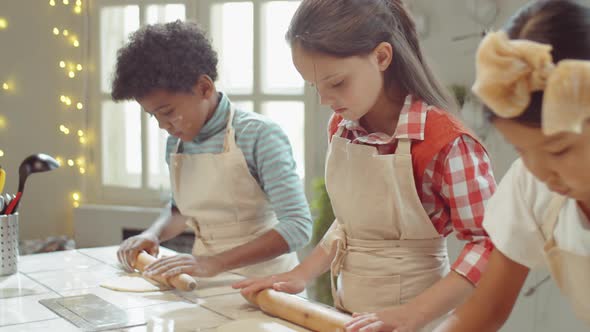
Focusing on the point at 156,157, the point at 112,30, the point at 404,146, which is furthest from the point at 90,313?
the point at 112,30

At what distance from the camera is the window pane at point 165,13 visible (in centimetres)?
345

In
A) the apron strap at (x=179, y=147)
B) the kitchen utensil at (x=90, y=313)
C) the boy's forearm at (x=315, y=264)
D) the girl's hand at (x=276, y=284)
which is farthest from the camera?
the apron strap at (x=179, y=147)

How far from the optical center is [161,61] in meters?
1.70

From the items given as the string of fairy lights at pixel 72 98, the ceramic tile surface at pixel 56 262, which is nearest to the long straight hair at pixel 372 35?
the ceramic tile surface at pixel 56 262

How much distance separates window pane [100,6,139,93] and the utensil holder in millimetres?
1969

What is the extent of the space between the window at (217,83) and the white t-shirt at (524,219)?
209 cm

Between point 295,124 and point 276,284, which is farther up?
point 295,124

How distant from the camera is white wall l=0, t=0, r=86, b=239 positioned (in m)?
3.64

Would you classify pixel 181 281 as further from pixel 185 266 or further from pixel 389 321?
pixel 389 321

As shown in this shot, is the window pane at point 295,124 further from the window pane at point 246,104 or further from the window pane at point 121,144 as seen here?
the window pane at point 121,144

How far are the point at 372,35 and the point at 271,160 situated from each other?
0.51 metres

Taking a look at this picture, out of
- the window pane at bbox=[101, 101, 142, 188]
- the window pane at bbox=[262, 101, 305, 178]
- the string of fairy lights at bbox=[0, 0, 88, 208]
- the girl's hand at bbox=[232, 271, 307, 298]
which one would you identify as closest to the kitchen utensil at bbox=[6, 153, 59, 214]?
→ the girl's hand at bbox=[232, 271, 307, 298]

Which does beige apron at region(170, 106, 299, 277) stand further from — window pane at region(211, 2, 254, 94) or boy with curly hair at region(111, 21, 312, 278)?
window pane at region(211, 2, 254, 94)

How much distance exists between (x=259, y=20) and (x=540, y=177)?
2.58 metres
